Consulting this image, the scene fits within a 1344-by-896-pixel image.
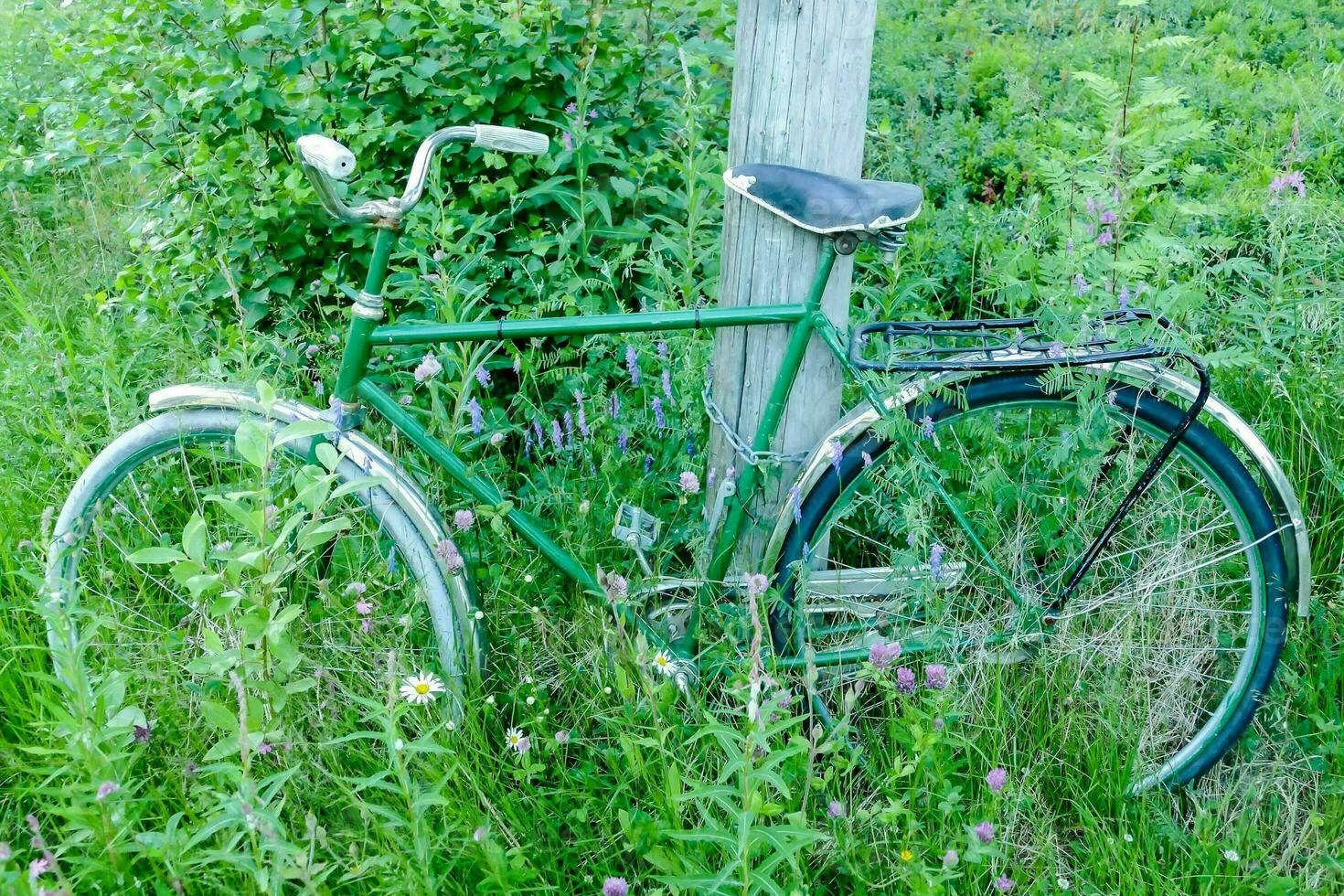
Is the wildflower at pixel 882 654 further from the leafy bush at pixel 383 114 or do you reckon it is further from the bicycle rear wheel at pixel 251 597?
the leafy bush at pixel 383 114

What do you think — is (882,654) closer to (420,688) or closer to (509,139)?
(420,688)

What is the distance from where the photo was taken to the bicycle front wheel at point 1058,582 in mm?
2492

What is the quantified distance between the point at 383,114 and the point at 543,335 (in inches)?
55.5

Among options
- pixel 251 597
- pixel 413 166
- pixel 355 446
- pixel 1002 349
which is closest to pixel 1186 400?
pixel 1002 349

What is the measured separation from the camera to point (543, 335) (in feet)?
8.02

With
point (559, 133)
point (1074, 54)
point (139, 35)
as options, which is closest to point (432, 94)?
point (559, 133)

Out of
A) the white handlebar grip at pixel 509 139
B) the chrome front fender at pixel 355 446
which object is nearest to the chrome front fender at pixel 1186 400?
the chrome front fender at pixel 355 446

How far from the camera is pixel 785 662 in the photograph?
2.58m

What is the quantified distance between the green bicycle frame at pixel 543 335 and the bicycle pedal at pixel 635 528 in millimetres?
141

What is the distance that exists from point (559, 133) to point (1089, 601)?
2090 millimetres

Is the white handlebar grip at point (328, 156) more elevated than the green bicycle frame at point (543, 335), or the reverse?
the white handlebar grip at point (328, 156)

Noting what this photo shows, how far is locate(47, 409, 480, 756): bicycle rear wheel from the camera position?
2.26 meters

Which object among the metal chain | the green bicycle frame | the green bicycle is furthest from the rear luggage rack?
the metal chain

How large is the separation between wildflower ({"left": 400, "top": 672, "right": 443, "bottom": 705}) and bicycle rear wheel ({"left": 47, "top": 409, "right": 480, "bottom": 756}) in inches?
2.1
